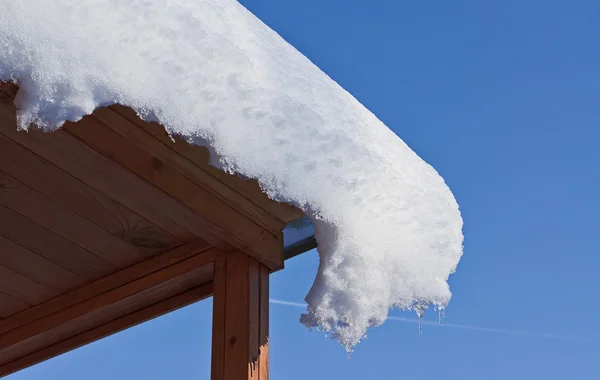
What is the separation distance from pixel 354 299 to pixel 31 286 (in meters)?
1.06

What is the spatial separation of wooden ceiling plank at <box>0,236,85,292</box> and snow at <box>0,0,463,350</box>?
857 mm

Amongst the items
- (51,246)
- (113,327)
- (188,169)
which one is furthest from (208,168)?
(113,327)

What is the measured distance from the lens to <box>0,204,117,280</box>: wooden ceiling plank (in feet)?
6.29

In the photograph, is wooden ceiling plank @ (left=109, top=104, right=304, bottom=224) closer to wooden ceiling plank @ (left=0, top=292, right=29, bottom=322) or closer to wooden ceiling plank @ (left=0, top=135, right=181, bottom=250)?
wooden ceiling plank @ (left=0, top=135, right=181, bottom=250)

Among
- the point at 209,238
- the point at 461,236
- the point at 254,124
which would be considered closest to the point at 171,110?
the point at 254,124

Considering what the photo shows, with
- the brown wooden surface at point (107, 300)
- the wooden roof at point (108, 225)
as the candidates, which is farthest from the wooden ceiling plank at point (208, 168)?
the brown wooden surface at point (107, 300)

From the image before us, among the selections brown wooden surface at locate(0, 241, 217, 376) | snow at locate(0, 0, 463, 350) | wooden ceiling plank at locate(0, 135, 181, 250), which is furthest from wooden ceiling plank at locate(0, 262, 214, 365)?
snow at locate(0, 0, 463, 350)

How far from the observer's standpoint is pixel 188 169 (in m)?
1.69

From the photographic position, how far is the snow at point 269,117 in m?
1.14

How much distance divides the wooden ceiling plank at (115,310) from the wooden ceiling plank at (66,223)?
0.10m

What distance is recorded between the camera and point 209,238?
Result: 1838 millimetres

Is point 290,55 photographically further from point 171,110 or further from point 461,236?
point 461,236

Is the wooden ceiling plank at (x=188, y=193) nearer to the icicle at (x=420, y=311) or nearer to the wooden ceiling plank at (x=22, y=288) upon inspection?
the icicle at (x=420, y=311)

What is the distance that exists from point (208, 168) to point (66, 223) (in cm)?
45
